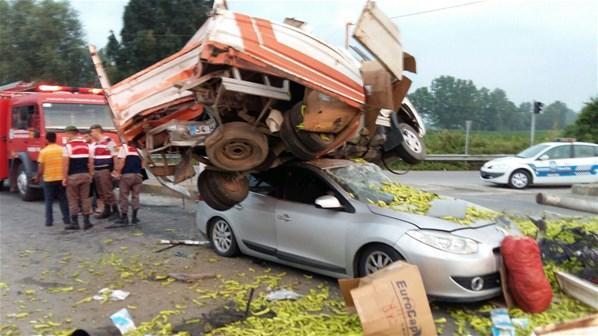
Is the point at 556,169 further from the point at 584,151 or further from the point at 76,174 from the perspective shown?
the point at 76,174

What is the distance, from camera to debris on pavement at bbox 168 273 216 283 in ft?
20.4

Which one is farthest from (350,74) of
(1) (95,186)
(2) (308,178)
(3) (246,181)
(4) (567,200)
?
(1) (95,186)

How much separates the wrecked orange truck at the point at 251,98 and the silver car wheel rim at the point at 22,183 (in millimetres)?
6899

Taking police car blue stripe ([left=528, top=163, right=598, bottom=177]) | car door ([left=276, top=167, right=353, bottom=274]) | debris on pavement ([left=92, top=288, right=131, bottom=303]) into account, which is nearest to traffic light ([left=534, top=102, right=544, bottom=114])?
police car blue stripe ([left=528, top=163, right=598, bottom=177])

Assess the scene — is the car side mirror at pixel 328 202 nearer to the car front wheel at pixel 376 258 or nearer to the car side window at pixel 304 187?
the car side window at pixel 304 187

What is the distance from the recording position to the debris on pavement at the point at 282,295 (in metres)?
5.54

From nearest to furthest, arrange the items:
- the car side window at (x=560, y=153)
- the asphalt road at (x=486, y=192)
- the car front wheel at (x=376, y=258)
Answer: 1. the car front wheel at (x=376, y=258)
2. the asphalt road at (x=486, y=192)
3. the car side window at (x=560, y=153)

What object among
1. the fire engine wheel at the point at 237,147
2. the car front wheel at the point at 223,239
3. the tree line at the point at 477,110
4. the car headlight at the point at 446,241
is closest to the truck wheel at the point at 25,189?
the car front wheel at the point at 223,239

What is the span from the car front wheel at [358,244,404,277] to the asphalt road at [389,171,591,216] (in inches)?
220

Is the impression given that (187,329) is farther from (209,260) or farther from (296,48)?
(296,48)

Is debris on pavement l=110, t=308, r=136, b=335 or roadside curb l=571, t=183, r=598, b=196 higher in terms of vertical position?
roadside curb l=571, t=183, r=598, b=196

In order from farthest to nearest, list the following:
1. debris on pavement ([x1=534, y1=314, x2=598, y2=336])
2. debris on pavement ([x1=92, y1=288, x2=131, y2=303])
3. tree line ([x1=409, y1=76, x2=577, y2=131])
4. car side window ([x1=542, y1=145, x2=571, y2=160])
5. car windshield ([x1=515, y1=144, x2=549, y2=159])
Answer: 1. tree line ([x1=409, y1=76, x2=577, y2=131])
2. car windshield ([x1=515, y1=144, x2=549, y2=159])
3. car side window ([x1=542, y1=145, x2=571, y2=160])
4. debris on pavement ([x1=92, y1=288, x2=131, y2=303])
5. debris on pavement ([x1=534, y1=314, x2=598, y2=336])

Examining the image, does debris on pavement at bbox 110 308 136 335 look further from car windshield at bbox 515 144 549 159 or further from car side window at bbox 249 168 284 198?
car windshield at bbox 515 144 549 159

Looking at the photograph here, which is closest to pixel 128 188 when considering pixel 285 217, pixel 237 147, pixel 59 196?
pixel 59 196
